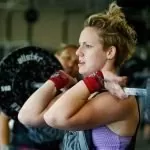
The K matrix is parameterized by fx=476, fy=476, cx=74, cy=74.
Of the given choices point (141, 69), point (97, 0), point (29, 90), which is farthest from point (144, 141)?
point (29, 90)

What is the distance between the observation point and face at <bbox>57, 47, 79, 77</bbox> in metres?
3.22

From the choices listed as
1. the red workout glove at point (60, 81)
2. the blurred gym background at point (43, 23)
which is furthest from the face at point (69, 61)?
the blurred gym background at point (43, 23)

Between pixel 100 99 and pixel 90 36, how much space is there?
27 centimetres

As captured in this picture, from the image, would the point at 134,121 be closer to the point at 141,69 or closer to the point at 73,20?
the point at 141,69

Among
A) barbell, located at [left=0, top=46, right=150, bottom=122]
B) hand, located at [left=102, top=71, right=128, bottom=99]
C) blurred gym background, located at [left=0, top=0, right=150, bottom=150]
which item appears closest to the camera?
hand, located at [left=102, top=71, right=128, bottom=99]

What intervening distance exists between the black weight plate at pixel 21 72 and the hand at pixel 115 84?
1196 millimetres

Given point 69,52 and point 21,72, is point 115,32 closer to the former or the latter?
point 21,72

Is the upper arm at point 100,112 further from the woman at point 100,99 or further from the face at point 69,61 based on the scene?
the face at point 69,61

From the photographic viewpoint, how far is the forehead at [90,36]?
1878 millimetres

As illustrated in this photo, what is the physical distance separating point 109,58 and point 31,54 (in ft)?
3.87

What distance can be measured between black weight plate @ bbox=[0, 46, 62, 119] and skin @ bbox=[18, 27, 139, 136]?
1.07 metres

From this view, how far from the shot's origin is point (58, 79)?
2.12 meters

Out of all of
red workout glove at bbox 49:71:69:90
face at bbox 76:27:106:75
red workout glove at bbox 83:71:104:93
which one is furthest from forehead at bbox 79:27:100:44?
red workout glove at bbox 49:71:69:90

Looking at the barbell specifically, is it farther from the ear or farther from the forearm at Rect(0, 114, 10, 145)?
the ear
